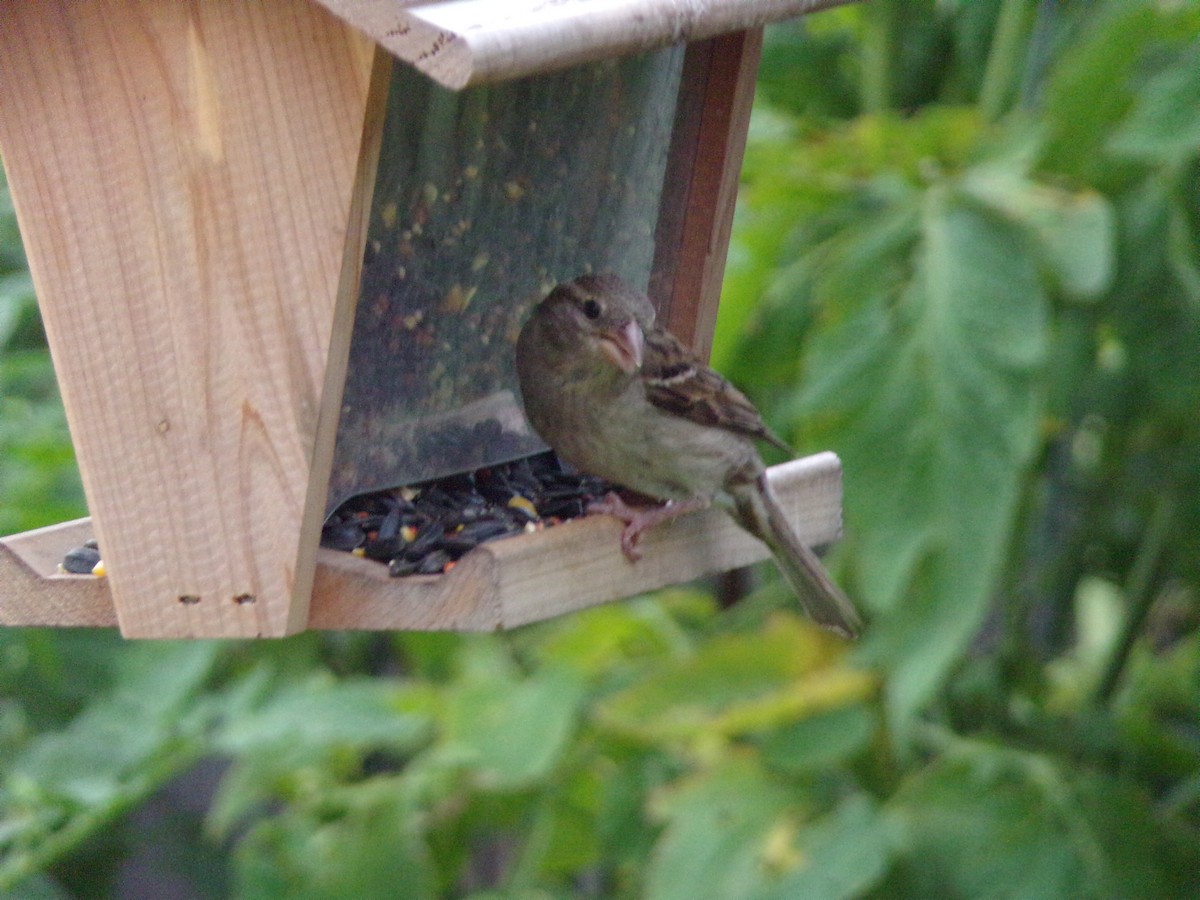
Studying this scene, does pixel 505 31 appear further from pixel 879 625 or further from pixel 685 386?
pixel 879 625

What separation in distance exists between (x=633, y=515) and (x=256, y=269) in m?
0.65

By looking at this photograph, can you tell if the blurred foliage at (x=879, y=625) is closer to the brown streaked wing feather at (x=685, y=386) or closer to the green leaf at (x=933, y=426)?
the green leaf at (x=933, y=426)

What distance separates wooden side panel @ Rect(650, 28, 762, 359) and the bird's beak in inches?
12.3

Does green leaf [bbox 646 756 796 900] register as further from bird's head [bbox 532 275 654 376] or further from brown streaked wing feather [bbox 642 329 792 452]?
bird's head [bbox 532 275 654 376]

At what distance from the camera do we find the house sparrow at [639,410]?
2326 mm

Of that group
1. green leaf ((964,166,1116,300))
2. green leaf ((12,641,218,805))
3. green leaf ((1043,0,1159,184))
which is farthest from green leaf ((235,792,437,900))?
green leaf ((1043,0,1159,184))

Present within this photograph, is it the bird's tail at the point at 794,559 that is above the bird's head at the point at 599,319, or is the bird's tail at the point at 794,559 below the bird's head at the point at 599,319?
below

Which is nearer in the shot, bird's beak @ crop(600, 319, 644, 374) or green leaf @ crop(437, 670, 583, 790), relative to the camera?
bird's beak @ crop(600, 319, 644, 374)

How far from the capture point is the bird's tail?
2.47 metres

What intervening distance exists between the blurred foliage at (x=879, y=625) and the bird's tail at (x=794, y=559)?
3.4 inches

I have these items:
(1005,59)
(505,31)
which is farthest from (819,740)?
(505,31)

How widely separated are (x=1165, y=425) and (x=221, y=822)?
207cm

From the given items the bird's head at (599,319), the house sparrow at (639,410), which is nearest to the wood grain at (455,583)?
the house sparrow at (639,410)

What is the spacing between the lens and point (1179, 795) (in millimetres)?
2988
